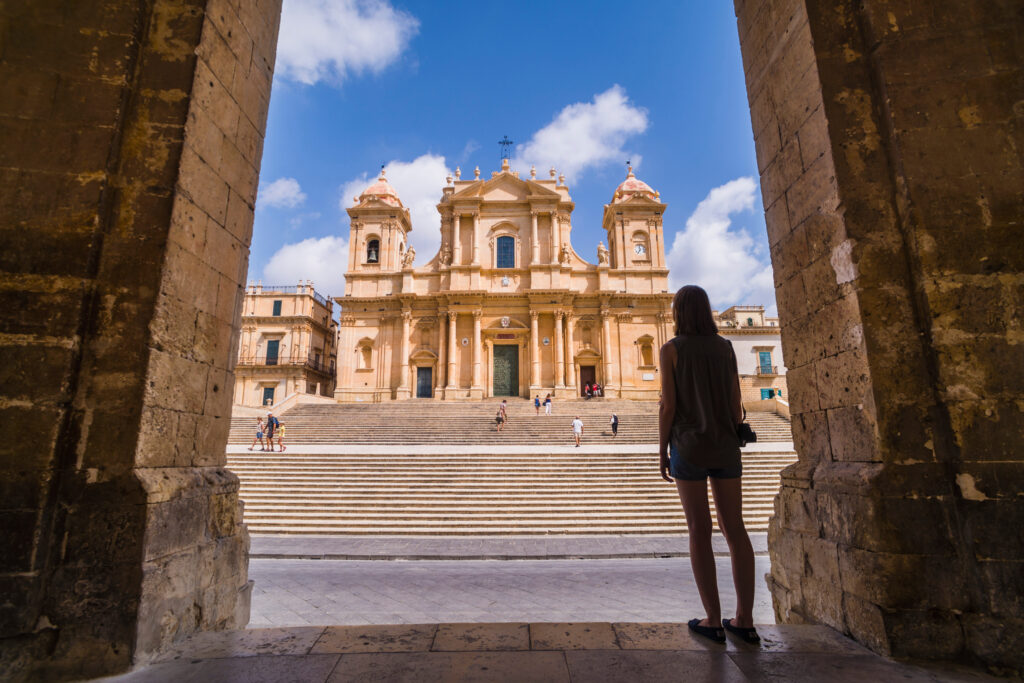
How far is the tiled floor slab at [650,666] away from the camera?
1.99 m

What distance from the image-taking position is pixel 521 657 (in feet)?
7.22

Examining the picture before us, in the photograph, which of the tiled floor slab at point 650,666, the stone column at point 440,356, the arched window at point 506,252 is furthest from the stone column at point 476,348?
the tiled floor slab at point 650,666

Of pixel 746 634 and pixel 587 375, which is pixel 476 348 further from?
pixel 746 634

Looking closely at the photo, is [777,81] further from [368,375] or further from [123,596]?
[368,375]

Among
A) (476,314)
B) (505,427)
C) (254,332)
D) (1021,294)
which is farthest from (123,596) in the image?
(254,332)

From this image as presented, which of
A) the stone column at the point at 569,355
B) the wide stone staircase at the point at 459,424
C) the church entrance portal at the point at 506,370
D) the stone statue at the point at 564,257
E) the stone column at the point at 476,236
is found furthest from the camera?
the stone statue at the point at 564,257

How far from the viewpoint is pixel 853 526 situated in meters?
2.52

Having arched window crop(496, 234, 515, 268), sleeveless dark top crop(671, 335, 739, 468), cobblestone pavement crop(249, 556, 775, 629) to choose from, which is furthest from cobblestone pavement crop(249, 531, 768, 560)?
arched window crop(496, 234, 515, 268)

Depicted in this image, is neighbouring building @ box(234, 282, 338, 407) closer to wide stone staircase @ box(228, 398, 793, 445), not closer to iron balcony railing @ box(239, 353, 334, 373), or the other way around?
iron balcony railing @ box(239, 353, 334, 373)

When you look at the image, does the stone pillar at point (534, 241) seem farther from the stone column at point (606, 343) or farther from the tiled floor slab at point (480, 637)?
the tiled floor slab at point (480, 637)

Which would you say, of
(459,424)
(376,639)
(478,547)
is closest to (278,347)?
(459,424)

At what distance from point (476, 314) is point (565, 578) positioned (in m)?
23.6

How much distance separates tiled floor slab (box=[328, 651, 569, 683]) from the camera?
2.01 metres

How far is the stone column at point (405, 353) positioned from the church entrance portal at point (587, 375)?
396 inches
